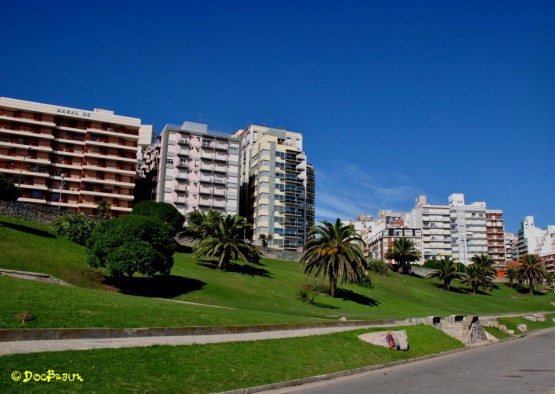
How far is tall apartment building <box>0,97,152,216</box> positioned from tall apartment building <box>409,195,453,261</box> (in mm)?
120363

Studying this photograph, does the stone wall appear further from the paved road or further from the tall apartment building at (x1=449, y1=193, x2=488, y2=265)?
the tall apartment building at (x1=449, y1=193, x2=488, y2=265)

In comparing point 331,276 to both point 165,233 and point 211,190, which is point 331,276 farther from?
point 211,190

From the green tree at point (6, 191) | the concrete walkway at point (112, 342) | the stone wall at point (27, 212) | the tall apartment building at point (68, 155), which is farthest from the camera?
the tall apartment building at point (68, 155)

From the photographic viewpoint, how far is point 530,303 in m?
93.6

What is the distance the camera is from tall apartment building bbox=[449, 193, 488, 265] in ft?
630

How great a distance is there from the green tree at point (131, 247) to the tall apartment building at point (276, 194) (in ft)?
264

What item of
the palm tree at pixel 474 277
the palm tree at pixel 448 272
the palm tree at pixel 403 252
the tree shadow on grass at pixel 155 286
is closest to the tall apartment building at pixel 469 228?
the palm tree at pixel 474 277

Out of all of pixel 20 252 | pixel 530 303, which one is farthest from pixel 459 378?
pixel 530 303

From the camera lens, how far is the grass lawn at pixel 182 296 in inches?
776

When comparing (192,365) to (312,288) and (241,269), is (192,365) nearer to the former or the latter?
(312,288)

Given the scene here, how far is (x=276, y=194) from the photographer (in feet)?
420

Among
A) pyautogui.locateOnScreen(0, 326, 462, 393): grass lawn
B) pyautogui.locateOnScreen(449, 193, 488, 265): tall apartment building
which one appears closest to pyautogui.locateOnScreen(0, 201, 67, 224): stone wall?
pyautogui.locateOnScreen(0, 326, 462, 393): grass lawn

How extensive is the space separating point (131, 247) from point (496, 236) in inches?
7413

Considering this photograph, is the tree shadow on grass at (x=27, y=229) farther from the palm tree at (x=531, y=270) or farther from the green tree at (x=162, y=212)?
the palm tree at (x=531, y=270)
